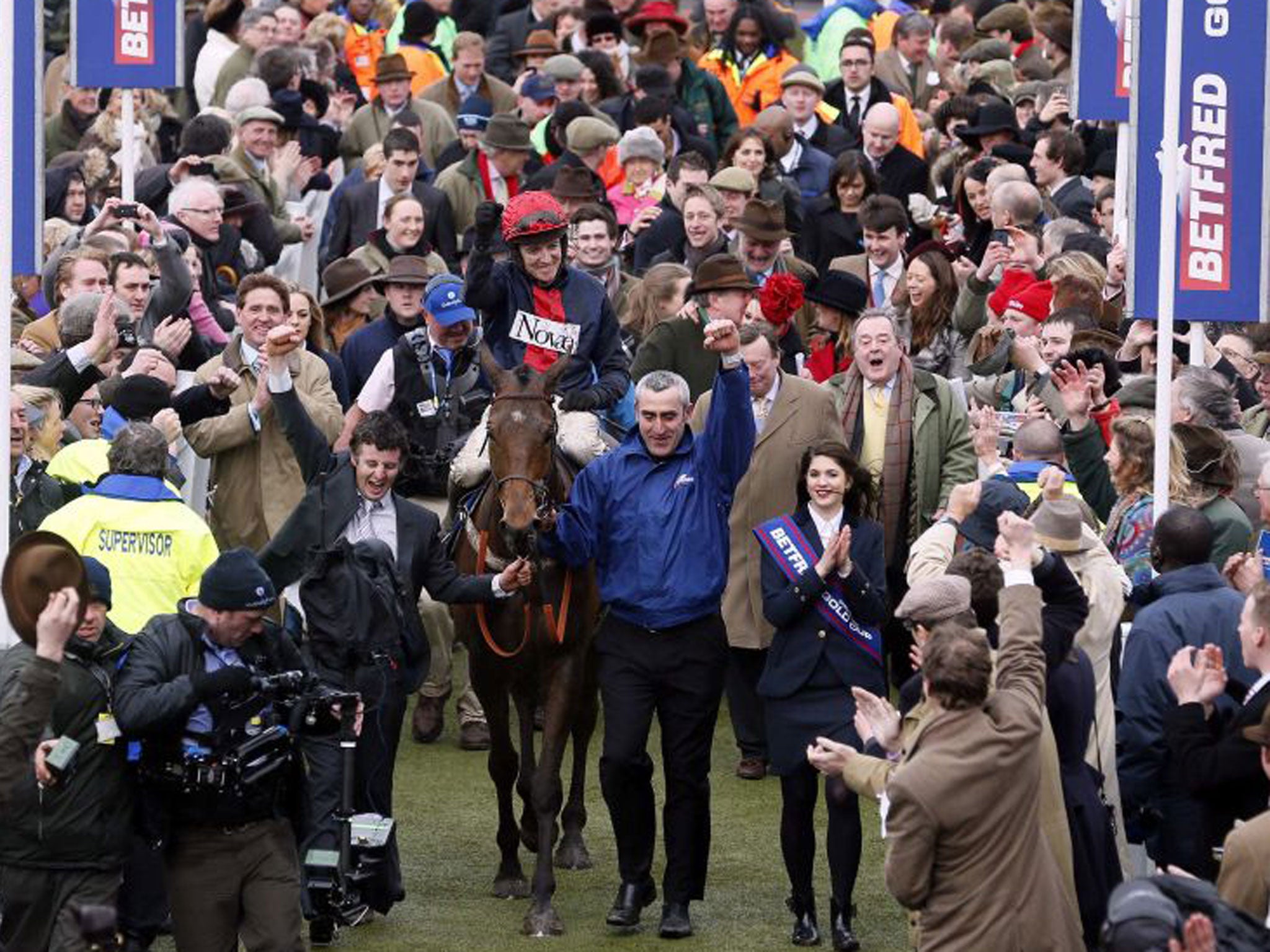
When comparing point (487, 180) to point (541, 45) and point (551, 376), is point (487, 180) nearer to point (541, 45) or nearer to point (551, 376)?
point (541, 45)

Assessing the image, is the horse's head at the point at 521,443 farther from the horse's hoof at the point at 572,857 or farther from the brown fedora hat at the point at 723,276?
the brown fedora hat at the point at 723,276

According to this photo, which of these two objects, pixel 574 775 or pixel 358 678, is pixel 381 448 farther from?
pixel 574 775

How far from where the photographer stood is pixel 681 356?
44.1 ft

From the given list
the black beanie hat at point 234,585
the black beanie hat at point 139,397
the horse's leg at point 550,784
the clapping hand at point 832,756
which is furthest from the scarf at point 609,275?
the clapping hand at point 832,756

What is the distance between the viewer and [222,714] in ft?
30.3

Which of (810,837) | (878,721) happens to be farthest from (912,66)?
(878,721)

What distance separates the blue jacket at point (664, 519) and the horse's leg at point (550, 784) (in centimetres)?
57

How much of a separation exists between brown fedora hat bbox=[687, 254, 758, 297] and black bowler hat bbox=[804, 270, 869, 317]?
1388 millimetres

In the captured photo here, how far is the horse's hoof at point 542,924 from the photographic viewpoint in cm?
1081

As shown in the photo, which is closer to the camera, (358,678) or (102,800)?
(102,800)

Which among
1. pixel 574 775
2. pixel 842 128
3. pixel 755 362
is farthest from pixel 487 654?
pixel 842 128

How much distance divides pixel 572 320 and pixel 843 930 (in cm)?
305

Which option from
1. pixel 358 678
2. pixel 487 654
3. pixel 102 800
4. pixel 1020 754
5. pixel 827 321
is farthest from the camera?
pixel 827 321

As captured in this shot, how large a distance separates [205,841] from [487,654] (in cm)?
237
